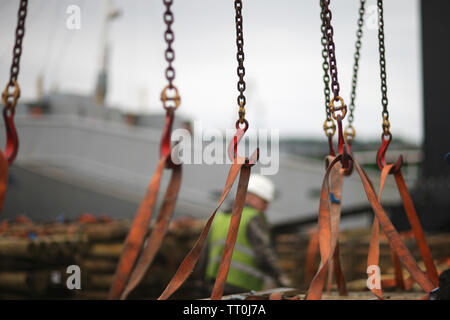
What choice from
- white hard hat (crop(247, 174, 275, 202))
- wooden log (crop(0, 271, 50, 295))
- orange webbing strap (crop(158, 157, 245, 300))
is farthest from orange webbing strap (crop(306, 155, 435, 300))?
wooden log (crop(0, 271, 50, 295))

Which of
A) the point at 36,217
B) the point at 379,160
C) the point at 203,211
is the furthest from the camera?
the point at 203,211

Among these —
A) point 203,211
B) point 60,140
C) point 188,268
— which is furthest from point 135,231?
point 60,140

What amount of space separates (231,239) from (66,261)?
3.81 meters

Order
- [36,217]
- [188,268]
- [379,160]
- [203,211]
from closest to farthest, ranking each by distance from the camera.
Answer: [188,268], [379,160], [36,217], [203,211]

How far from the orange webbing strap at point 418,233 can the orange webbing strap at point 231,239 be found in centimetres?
111

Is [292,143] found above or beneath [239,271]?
above

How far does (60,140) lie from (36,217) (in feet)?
8.62

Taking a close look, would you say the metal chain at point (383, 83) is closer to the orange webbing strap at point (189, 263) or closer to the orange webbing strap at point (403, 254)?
the orange webbing strap at point (403, 254)

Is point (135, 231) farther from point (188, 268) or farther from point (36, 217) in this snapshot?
point (36, 217)

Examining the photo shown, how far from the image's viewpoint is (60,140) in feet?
49.1

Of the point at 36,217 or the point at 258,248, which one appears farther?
the point at 36,217

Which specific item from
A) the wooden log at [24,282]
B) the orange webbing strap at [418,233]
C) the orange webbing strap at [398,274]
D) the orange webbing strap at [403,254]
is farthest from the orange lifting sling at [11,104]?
the wooden log at [24,282]

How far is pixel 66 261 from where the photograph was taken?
5.35m

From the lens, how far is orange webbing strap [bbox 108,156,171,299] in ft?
7.49
